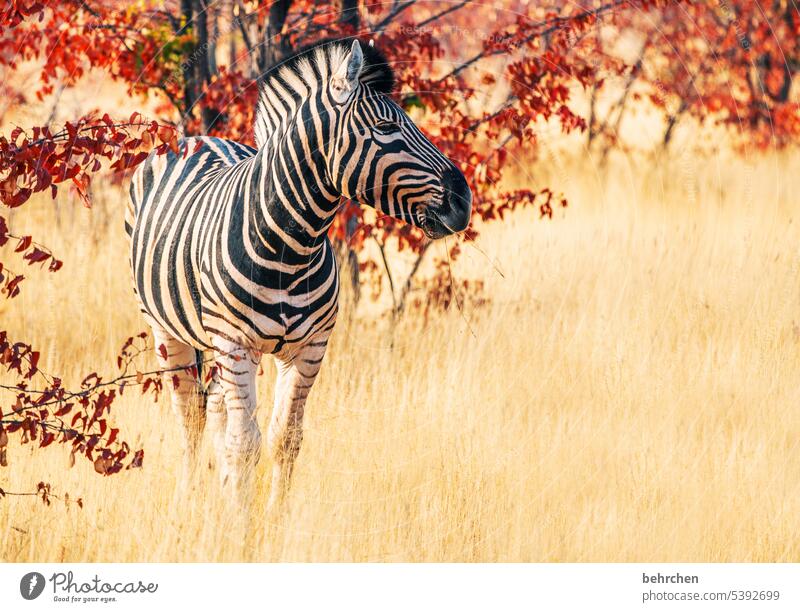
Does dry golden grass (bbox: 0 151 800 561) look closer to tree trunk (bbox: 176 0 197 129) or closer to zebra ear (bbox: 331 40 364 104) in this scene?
tree trunk (bbox: 176 0 197 129)

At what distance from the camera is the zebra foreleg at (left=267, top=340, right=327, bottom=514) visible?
6.05 metres

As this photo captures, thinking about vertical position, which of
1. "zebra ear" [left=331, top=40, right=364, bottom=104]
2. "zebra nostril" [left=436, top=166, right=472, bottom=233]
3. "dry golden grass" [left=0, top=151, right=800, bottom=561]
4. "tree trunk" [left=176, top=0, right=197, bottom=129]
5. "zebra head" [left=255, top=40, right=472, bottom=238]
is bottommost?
"dry golden grass" [left=0, top=151, right=800, bottom=561]

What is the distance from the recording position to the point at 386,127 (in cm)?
537

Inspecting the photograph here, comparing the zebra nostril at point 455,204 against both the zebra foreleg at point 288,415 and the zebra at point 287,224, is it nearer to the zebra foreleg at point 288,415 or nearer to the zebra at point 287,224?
the zebra at point 287,224

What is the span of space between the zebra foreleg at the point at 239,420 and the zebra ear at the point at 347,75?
1601 millimetres

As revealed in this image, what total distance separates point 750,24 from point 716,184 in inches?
169

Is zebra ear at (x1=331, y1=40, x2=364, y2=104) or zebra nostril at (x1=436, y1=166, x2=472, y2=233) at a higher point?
zebra ear at (x1=331, y1=40, x2=364, y2=104)

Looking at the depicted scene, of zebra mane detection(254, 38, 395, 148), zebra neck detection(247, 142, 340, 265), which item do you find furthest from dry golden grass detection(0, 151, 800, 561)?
zebra mane detection(254, 38, 395, 148)

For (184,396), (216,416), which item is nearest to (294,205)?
(216,416)

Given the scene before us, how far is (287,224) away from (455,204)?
103 centimetres

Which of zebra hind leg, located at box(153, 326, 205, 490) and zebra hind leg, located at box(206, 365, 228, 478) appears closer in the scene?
zebra hind leg, located at box(206, 365, 228, 478)

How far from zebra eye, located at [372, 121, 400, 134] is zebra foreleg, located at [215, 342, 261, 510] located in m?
1.54

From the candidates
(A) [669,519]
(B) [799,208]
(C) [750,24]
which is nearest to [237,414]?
(A) [669,519]
